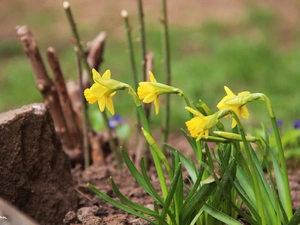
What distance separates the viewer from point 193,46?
6758 millimetres

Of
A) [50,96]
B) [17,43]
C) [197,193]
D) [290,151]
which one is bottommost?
[290,151]

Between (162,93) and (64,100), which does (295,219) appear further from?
(64,100)

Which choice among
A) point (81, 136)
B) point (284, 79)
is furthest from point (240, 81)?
Result: point (81, 136)

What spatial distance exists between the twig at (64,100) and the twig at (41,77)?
0.08 m

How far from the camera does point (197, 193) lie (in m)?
1.82

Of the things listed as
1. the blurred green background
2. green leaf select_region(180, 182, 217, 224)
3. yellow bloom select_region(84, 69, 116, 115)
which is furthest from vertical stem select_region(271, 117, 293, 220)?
the blurred green background

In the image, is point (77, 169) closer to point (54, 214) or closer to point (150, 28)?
point (54, 214)

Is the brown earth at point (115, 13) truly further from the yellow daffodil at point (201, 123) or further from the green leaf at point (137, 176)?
the yellow daffodil at point (201, 123)

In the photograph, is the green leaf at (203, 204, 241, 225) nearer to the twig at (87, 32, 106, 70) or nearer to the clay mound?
the clay mound

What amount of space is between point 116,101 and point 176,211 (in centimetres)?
337

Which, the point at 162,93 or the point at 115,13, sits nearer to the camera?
the point at 162,93

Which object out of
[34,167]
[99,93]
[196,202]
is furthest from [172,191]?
[34,167]

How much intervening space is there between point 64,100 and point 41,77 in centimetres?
30

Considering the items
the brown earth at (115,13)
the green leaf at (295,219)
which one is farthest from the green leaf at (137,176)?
the brown earth at (115,13)
